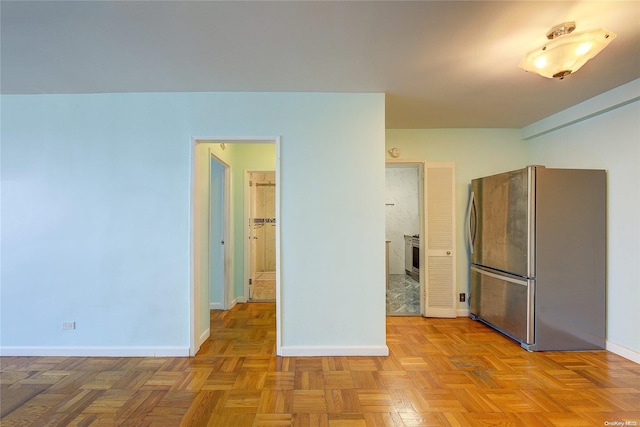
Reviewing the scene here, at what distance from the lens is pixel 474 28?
179 centimetres

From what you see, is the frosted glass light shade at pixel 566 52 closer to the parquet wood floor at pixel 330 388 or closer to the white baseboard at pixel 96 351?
the parquet wood floor at pixel 330 388

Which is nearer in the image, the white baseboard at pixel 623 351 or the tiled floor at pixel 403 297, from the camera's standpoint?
the white baseboard at pixel 623 351

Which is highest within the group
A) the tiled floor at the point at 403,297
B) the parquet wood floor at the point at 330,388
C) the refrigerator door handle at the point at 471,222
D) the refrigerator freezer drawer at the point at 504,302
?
the refrigerator door handle at the point at 471,222

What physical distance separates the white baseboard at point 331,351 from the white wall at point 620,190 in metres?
2.20

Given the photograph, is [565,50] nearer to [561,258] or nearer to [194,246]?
[561,258]

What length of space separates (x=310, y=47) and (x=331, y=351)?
2.52m

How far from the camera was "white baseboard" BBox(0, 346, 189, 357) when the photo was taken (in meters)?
2.72

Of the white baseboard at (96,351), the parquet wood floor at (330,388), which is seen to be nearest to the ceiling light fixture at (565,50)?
the parquet wood floor at (330,388)

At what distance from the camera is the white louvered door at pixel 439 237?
3879mm

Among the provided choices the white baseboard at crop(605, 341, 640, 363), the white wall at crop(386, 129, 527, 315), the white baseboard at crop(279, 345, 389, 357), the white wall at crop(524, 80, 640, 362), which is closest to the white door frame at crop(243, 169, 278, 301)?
the white baseboard at crop(279, 345, 389, 357)

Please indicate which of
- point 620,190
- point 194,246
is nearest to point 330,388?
point 194,246

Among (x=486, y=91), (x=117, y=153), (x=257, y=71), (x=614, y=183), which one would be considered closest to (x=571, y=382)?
(x=614, y=183)

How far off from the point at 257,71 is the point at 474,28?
1.54 metres

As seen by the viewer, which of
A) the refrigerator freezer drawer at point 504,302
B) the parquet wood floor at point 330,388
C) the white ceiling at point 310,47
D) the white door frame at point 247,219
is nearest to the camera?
the white ceiling at point 310,47
